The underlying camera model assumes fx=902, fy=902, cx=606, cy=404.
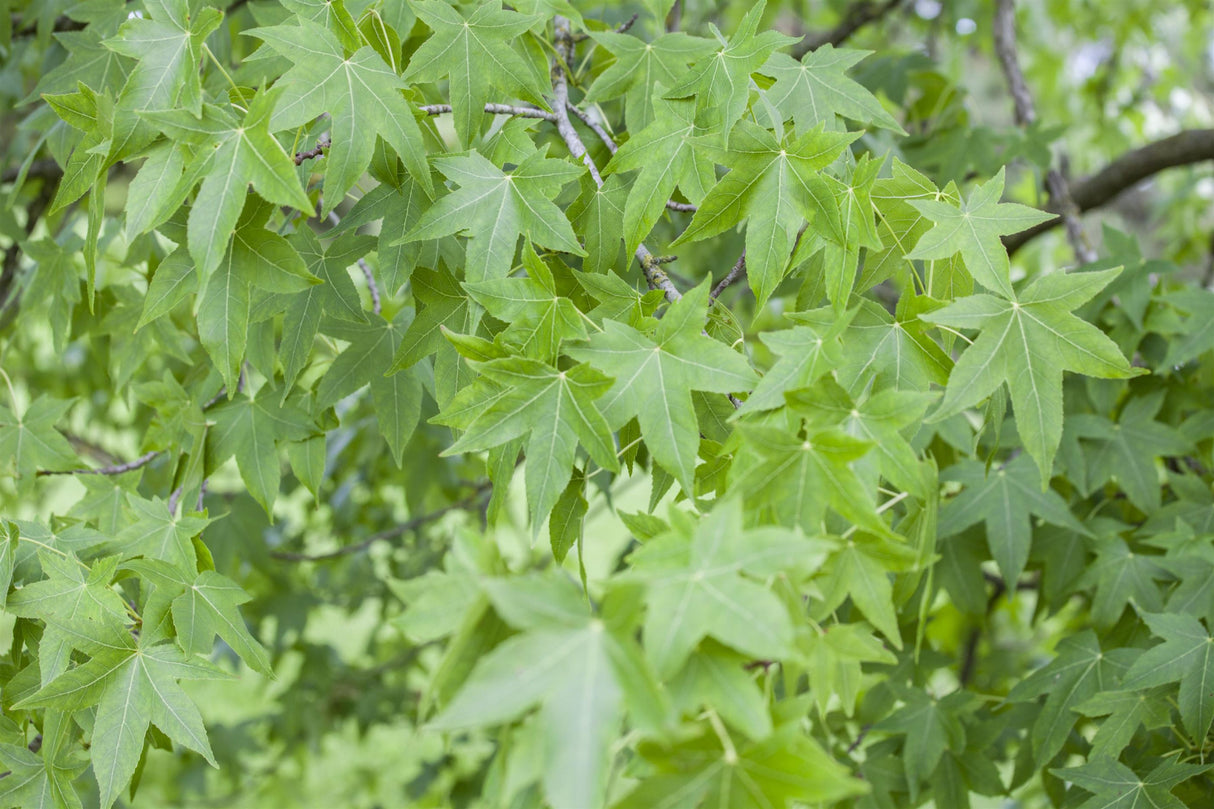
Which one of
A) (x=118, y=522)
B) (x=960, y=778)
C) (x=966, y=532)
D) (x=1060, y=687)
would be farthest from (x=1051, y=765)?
(x=118, y=522)

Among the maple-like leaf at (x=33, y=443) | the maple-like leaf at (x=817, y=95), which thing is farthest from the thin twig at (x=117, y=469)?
the maple-like leaf at (x=817, y=95)

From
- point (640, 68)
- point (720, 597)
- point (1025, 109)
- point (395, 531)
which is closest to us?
point (720, 597)

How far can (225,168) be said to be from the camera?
37.0 inches

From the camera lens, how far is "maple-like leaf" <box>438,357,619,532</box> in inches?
36.2

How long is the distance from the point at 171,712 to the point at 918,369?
963 mm

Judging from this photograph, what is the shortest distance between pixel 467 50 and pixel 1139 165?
1920 millimetres

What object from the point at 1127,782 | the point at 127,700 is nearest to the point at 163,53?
the point at 127,700

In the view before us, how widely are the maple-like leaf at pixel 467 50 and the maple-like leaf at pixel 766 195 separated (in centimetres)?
32

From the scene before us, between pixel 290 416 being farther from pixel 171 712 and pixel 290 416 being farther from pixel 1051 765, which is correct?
pixel 1051 765

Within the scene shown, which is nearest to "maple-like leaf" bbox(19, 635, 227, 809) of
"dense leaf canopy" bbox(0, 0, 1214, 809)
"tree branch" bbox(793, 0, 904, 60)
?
"dense leaf canopy" bbox(0, 0, 1214, 809)

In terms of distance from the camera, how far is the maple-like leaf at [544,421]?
0.92 m

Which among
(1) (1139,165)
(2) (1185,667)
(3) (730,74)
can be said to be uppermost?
(3) (730,74)

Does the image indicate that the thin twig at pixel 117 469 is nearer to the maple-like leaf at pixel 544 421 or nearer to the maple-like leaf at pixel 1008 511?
the maple-like leaf at pixel 544 421

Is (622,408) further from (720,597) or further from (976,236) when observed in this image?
(976,236)
